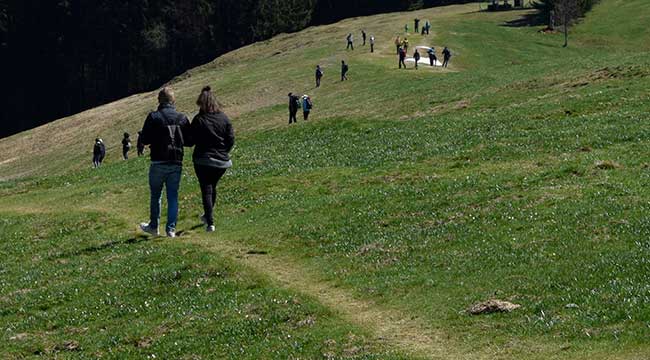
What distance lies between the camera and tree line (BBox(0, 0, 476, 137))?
148 metres

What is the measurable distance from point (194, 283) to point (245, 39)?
130 meters

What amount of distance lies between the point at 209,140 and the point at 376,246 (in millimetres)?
4612

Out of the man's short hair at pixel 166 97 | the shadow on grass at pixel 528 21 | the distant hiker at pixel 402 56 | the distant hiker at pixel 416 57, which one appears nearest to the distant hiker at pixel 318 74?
the distant hiker at pixel 402 56

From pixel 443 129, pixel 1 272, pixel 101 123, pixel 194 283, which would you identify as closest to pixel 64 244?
pixel 1 272

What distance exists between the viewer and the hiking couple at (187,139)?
74.9 ft

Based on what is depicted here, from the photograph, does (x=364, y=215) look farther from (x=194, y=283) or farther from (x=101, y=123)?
(x=101, y=123)

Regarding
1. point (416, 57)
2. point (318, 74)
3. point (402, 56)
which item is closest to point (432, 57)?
point (416, 57)

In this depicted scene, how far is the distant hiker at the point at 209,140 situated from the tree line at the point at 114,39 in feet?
396

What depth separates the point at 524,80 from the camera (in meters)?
55.2

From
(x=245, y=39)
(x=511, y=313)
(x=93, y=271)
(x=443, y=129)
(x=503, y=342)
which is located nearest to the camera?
(x=503, y=342)

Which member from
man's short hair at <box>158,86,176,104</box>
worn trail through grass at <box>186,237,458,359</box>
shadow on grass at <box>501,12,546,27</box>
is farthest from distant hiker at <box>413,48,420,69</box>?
worn trail through grass at <box>186,237,458,359</box>

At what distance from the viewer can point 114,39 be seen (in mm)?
153500

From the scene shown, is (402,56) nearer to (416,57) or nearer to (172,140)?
(416,57)

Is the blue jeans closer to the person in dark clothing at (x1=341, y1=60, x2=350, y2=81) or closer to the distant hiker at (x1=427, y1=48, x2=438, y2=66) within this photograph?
the person in dark clothing at (x1=341, y1=60, x2=350, y2=81)
